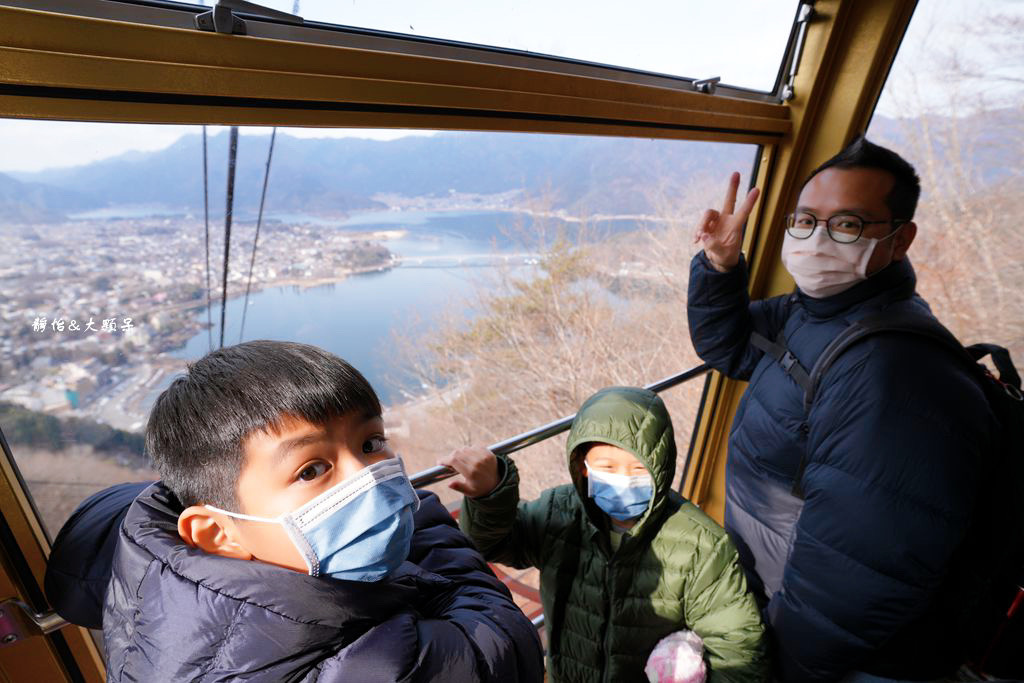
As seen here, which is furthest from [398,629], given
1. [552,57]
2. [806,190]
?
[806,190]

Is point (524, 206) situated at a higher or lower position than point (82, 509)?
higher

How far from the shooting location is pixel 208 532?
738 mm

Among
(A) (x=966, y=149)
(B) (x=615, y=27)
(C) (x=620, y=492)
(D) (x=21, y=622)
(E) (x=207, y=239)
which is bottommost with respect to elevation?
(D) (x=21, y=622)

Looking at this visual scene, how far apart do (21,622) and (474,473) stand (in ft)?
3.03

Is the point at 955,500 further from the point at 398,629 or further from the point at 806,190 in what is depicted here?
the point at 398,629

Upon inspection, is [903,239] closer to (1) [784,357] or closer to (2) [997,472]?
(1) [784,357]

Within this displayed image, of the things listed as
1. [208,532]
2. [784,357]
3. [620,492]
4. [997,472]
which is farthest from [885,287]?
[208,532]

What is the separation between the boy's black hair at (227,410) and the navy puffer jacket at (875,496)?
119cm

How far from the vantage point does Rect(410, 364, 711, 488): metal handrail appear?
1141 millimetres

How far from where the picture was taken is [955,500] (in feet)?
3.42

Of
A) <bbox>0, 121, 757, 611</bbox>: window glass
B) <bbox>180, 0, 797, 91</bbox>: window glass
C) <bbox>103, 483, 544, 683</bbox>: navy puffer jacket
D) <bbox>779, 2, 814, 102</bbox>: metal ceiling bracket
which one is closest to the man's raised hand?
<bbox>0, 121, 757, 611</bbox>: window glass

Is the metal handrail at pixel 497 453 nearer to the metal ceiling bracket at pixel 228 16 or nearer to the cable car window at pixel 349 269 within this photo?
the cable car window at pixel 349 269

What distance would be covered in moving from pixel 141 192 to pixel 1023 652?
2.60m

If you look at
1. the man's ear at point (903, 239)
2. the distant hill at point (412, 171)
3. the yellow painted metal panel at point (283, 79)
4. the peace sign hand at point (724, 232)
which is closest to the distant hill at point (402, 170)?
the distant hill at point (412, 171)
